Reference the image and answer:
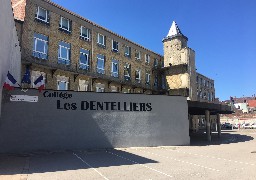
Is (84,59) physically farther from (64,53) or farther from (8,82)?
(8,82)

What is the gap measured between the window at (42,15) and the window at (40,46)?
66.1 inches

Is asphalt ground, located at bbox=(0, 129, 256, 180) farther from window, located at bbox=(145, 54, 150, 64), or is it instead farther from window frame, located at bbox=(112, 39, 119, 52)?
window, located at bbox=(145, 54, 150, 64)

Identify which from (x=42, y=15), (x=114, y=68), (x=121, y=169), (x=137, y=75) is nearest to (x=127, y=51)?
(x=137, y=75)

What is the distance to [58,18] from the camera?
94.6 ft

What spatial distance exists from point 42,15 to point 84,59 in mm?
7016

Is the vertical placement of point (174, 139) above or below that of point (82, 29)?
below

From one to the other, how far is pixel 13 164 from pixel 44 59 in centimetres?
1649

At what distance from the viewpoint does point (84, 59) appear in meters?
31.6

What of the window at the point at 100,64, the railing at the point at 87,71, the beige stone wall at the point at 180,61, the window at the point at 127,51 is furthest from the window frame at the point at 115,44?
the beige stone wall at the point at 180,61

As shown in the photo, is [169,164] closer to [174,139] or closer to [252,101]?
[174,139]

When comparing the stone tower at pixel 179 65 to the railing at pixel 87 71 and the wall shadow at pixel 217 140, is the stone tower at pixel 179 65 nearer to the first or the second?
the railing at pixel 87 71

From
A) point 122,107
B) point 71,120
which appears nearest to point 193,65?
point 122,107

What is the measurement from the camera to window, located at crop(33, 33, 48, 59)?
86.3 feet

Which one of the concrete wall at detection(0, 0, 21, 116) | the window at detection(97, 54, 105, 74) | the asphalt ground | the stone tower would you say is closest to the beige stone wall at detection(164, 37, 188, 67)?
the stone tower
